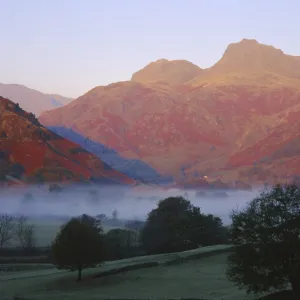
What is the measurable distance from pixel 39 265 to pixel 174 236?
32.7 m

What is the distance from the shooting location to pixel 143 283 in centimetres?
6600

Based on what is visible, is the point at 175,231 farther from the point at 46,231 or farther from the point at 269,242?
the point at 269,242

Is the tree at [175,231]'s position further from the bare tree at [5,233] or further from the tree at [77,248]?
the tree at [77,248]

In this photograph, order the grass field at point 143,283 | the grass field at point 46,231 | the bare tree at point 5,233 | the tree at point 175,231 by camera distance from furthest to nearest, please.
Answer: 1. the grass field at point 46,231
2. the bare tree at point 5,233
3. the tree at point 175,231
4. the grass field at point 143,283

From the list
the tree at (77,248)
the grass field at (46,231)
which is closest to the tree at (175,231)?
the grass field at (46,231)

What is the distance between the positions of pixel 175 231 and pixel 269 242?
78511 millimetres

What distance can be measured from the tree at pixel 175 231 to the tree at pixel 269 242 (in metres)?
74.6

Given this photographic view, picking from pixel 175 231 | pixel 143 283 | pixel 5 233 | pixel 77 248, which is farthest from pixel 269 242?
pixel 5 233

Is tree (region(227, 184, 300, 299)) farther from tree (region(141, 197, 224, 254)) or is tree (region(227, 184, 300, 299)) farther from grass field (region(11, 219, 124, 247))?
grass field (region(11, 219, 124, 247))

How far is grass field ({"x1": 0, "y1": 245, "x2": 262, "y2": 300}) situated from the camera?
56.9 metres

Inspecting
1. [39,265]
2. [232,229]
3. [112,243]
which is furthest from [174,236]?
[232,229]

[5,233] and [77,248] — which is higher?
→ [5,233]

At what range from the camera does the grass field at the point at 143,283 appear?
56.9m

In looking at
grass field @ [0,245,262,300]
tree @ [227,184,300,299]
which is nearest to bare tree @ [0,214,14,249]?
grass field @ [0,245,262,300]
